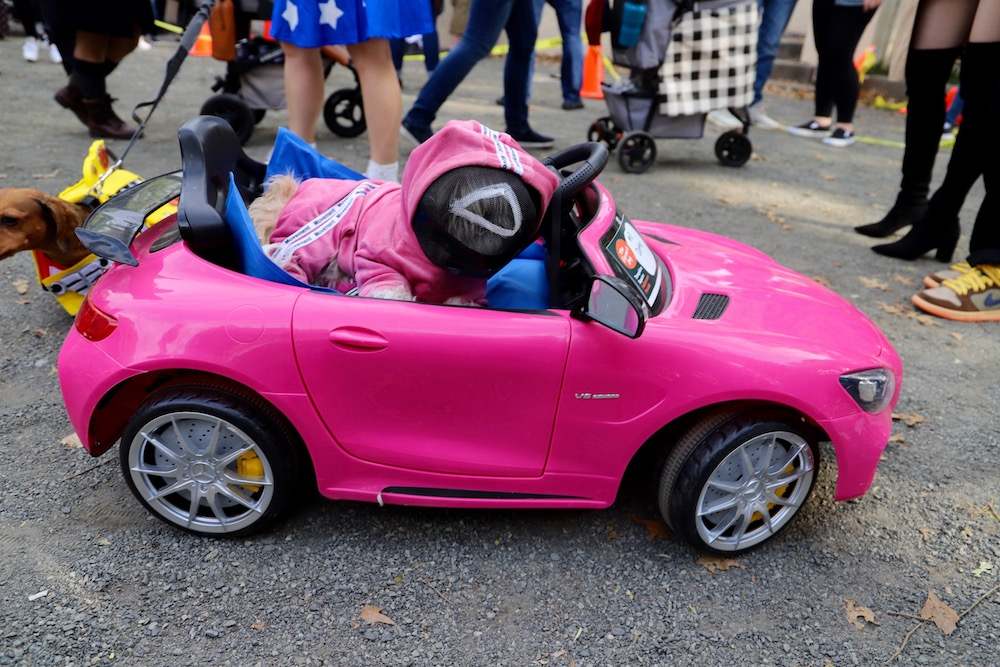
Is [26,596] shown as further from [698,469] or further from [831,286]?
[831,286]

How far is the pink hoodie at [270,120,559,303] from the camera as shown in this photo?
1.96m

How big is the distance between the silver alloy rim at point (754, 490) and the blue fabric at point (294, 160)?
1.68 metres

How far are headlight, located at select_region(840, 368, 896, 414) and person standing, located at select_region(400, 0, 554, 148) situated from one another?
365 centimetres

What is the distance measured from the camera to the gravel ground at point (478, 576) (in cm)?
192

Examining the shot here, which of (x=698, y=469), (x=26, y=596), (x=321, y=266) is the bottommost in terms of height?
(x=26, y=596)

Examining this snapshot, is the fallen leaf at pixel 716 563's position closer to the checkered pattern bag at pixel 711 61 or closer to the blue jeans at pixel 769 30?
the checkered pattern bag at pixel 711 61

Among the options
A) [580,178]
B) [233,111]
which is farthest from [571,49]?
[580,178]

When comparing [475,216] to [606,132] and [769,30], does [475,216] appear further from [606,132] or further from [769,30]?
[769,30]

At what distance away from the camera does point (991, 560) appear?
2316mm

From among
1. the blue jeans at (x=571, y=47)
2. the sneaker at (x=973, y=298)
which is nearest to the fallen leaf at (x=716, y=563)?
the sneaker at (x=973, y=298)

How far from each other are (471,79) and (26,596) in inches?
336

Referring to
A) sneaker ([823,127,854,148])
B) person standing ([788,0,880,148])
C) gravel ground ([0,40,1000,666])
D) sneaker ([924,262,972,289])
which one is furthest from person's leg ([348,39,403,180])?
sneaker ([823,127,854,148])

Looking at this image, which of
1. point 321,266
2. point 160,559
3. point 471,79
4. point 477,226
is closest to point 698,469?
point 477,226

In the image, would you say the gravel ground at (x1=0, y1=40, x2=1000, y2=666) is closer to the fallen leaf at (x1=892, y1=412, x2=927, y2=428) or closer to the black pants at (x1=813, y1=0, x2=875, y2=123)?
the fallen leaf at (x1=892, y1=412, x2=927, y2=428)
